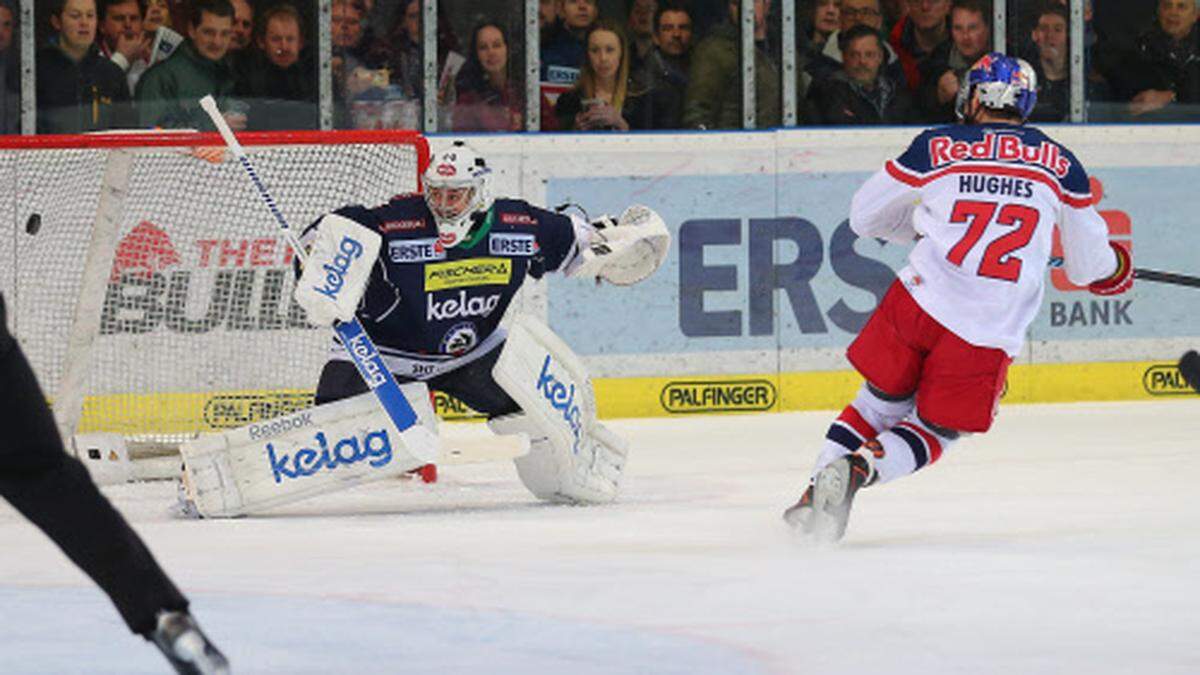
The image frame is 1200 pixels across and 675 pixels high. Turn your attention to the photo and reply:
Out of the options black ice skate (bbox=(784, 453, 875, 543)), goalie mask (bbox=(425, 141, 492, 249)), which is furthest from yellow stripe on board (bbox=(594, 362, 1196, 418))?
black ice skate (bbox=(784, 453, 875, 543))

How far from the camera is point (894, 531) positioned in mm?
4699

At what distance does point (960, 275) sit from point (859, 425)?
1.14ft

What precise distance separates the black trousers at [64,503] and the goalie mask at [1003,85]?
250 cm

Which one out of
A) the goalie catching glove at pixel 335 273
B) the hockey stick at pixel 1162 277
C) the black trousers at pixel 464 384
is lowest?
the black trousers at pixel 464 384

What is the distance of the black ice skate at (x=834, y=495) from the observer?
4.38m

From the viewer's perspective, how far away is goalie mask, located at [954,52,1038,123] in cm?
466

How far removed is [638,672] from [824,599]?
75cm

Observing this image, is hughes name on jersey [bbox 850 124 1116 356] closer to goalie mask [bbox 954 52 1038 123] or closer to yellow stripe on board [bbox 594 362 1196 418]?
goalie mask [bbox 954 52 1038 123]

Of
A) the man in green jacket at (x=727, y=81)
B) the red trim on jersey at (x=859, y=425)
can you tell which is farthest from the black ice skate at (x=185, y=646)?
the man in green jacket at (x=727, y=81)

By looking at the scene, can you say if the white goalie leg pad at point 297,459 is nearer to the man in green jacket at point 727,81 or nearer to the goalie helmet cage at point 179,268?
the goalie helmet cage at point 179,268

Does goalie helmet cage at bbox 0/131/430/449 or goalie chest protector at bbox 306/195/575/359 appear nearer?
goalie chest protector at bbox 306/195/575/359

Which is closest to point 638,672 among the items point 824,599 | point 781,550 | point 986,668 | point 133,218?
point 986,668

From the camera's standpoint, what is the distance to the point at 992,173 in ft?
15.1

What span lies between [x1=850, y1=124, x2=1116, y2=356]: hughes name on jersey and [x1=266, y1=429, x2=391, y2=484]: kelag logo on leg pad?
48.3 inches
